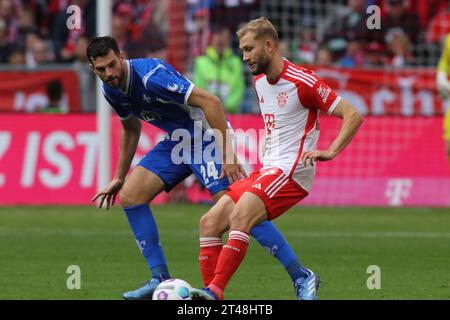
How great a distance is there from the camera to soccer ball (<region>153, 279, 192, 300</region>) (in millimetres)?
7455

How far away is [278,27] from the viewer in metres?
21.1

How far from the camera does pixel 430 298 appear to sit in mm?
8227

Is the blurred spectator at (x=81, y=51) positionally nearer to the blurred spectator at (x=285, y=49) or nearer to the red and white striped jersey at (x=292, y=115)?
the blurred spectator at (x=285, y=49)

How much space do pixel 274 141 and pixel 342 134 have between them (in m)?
0.65

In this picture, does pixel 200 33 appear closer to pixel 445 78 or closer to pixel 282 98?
pixel 445 78

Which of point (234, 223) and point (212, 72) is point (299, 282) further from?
point (212, 72)

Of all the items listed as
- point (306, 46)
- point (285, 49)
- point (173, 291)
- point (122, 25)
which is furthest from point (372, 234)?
point (122, 25)

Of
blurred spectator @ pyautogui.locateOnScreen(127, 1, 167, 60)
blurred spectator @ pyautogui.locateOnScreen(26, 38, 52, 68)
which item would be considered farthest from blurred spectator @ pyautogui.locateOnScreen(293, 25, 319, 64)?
blurred spectator @ pyautogui.locateOnScreen(26, 38, 52, 68)

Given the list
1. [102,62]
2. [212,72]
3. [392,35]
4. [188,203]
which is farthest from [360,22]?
[102,62]

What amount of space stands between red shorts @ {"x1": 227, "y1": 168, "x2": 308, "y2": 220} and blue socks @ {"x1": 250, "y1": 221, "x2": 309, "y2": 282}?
1.68 ft

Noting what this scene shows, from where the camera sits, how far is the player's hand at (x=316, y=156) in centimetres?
743

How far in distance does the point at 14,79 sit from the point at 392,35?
6.71 m

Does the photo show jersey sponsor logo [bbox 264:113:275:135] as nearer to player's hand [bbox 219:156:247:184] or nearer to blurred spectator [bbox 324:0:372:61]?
player's hand [bbox 219:156:247:184]

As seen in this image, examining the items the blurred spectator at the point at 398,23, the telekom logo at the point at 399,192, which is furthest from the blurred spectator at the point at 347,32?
A: the telekom logo at the point at 399,192
